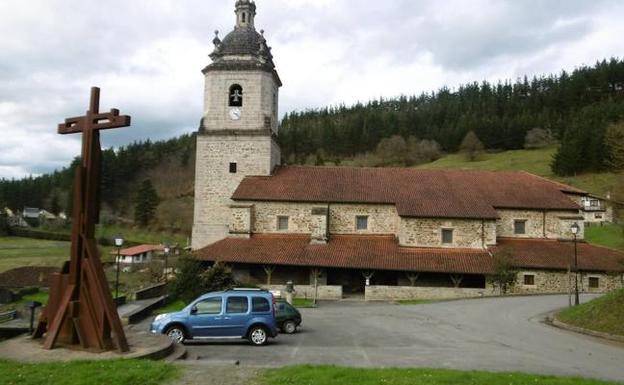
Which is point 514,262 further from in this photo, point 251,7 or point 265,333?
point 251,7

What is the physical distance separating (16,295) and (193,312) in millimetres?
29136

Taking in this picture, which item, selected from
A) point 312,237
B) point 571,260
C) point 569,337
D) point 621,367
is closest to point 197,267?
point 312,237

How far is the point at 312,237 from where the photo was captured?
32.3 metres

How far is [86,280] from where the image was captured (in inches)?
411

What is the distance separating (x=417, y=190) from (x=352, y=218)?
4.94m

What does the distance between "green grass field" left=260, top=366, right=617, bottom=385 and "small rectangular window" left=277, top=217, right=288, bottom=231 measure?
974 inches

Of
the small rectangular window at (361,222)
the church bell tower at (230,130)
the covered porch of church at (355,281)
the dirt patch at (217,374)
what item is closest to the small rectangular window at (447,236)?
the covered porch of church at (355,281)

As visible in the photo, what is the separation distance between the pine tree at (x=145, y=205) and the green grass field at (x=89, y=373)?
71206 millimetres

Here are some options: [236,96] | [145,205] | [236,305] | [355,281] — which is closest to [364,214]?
[355,281]

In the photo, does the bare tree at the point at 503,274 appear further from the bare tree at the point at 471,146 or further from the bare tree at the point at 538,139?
the bare tree at the point at 538,139

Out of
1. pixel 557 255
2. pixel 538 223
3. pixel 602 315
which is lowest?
pixel 602 315

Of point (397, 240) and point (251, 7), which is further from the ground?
point (251, 7)

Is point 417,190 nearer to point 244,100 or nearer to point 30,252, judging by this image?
point 244,100

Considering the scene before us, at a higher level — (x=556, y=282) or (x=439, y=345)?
(x=556, y=282)
